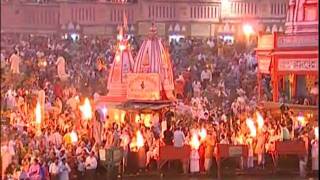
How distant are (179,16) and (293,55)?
9296 mm

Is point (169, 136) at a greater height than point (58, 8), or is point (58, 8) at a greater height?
point (58, 8)

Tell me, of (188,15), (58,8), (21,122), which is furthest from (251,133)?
(188,15)

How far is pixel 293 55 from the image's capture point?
53.3ft

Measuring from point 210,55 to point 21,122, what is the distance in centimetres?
923

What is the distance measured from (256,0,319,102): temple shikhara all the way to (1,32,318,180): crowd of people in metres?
0.64

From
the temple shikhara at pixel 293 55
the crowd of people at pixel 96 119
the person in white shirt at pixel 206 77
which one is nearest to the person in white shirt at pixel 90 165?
the crowd of people at pixel 96 119

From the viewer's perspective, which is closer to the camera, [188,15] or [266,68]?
[266,68]

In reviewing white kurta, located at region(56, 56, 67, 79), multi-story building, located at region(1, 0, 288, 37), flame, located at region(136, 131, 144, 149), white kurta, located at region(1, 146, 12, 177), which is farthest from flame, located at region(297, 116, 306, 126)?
multi-story building, located at region(1, 0, 288, 37)

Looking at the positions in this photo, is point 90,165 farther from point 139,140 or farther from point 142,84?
point 142,84

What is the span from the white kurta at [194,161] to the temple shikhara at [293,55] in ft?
11.0

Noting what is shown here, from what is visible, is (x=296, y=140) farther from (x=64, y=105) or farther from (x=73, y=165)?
(x=64, y=105)

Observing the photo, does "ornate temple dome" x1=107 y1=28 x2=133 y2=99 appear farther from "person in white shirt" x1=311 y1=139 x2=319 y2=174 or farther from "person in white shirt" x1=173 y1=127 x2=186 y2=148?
"person in white shirt" x1=311 y1=139 x2=319 y2=174

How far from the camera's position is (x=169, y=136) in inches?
534

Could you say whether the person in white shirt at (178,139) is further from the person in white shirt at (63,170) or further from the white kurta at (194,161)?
the person in white shirt at (63,170)
